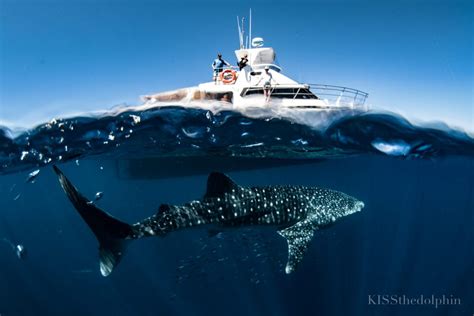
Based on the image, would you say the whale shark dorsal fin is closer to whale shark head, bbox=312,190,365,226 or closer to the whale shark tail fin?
the whale shark tail fin

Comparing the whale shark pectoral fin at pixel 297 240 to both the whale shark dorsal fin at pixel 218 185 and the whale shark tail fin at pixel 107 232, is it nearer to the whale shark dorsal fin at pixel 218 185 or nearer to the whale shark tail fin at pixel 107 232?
the whale shark dorsal fin at pixel 218 185

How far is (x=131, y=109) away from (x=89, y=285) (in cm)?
3380

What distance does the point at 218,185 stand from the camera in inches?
307

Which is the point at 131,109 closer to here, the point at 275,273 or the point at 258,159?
the point at 275,273

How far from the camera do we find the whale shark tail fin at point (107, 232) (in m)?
6.11

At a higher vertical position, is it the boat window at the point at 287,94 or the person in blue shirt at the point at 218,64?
the person in blue shirt at the point at 218,64

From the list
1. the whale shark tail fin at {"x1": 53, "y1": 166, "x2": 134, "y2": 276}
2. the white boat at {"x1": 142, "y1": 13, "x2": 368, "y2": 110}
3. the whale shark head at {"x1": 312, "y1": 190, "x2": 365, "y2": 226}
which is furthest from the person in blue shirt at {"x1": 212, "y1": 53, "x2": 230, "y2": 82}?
the whale shark tail fin at {"x1": 53, "y1": 166, "x2": 134, "y2": 276}

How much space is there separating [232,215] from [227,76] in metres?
8.78

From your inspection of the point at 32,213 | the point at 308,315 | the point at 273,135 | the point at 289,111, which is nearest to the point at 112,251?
the point at 289,111

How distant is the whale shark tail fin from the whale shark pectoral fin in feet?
10.6

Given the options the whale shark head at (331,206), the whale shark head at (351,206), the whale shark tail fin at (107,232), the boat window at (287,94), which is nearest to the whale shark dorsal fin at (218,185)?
the whale shark tail fin at (107,232)

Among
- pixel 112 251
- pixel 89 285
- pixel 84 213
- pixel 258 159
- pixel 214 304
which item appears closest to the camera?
pixel 84 213

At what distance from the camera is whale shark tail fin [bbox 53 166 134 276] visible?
6.11m

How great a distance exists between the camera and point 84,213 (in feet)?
20.0
